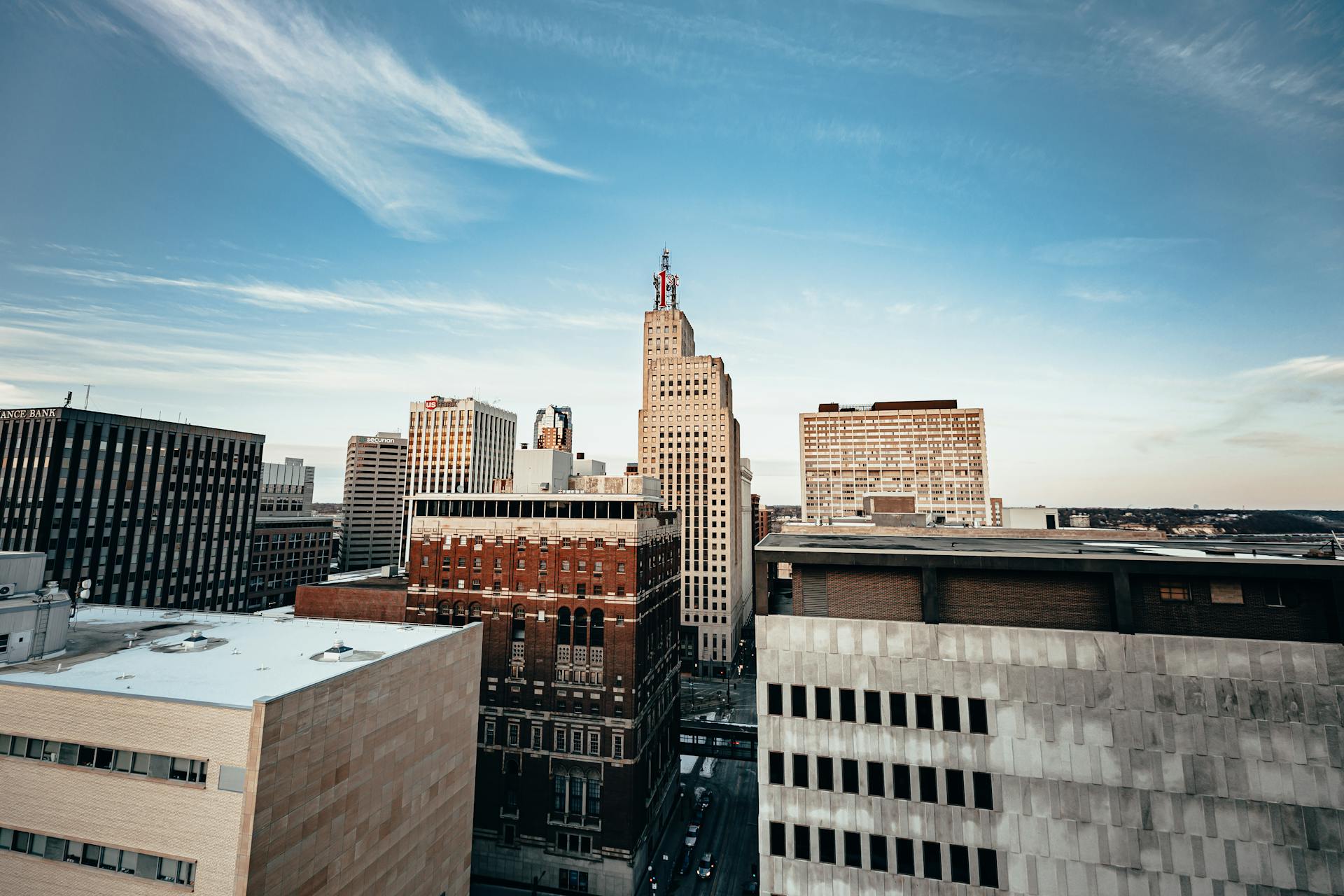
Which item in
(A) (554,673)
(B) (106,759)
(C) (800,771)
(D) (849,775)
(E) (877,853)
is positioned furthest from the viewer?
(A) (554,673)

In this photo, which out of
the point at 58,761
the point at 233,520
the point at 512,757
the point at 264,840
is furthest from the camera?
the point at 233,520

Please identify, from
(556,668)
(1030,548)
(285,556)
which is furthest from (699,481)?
(1030,548)

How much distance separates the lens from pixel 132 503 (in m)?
106

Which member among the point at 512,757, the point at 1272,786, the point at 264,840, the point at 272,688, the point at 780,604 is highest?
the point at 780,604

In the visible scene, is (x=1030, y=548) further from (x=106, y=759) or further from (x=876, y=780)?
(x=106, y=759)

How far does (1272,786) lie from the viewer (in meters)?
29.7

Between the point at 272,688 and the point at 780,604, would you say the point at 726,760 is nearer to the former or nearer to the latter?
the point at 780,604

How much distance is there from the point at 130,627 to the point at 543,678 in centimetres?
3542

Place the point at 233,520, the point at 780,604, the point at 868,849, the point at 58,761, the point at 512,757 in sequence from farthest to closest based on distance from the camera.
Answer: the point at 233,520, the point at 512,757, the point at 780,604, the point at 868,849, the point at 58,761

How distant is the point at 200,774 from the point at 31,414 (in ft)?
378

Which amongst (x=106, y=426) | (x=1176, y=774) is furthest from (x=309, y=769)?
(x=106, y=426)

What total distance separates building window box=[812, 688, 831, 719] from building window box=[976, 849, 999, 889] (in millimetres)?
10550

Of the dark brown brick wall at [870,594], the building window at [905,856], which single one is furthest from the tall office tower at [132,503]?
the building window at [905,856]

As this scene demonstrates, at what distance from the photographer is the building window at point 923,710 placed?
111 feet
